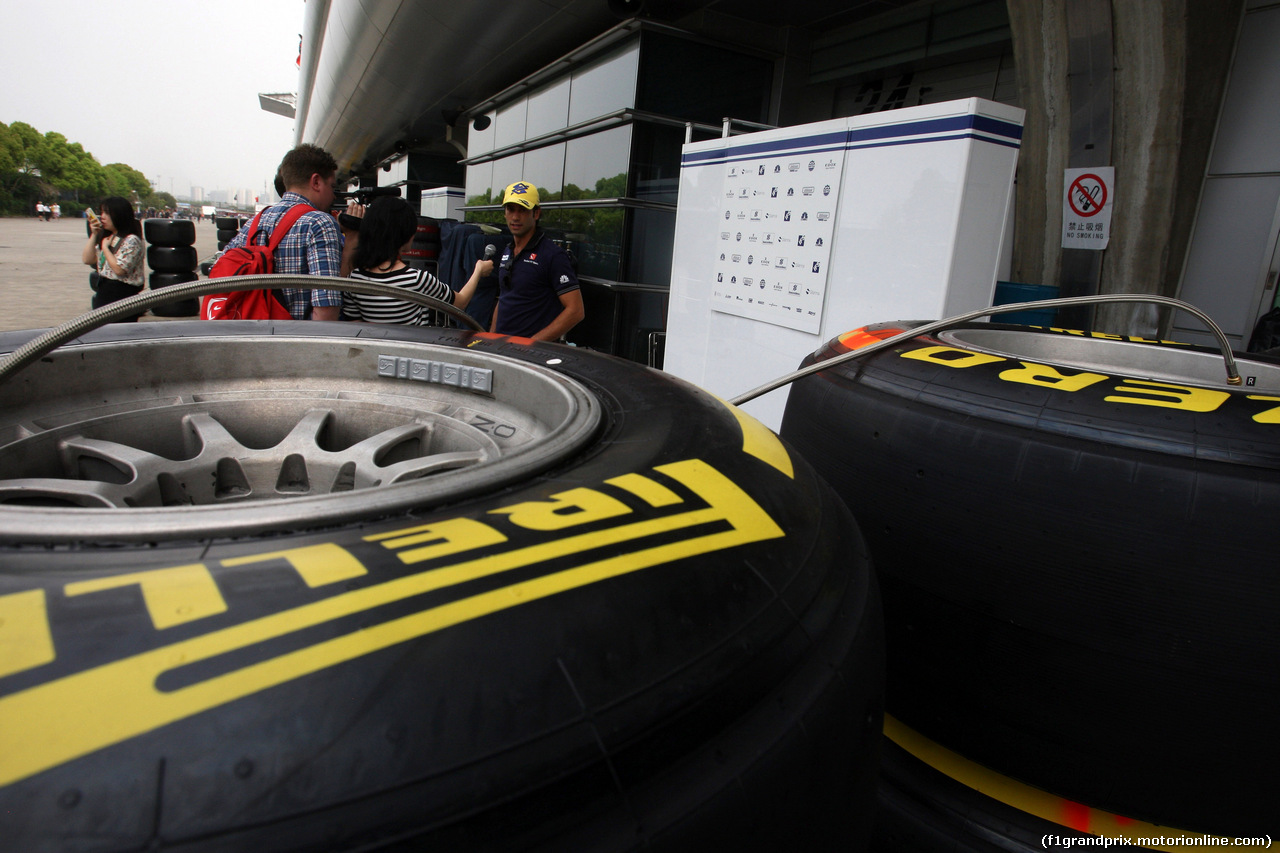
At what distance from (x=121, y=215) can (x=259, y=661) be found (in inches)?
260

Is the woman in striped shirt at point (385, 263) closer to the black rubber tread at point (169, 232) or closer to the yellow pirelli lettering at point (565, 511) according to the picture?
the yellow pirelli lettering at point (565, 511)

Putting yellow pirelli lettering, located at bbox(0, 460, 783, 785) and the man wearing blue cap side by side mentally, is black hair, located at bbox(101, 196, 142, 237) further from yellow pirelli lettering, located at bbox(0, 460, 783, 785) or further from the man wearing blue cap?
yellow pirelli lettering, located at bbox(0, 460, 783, 785)

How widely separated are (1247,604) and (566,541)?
0.95m

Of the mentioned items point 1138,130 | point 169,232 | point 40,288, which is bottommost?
point 40,288

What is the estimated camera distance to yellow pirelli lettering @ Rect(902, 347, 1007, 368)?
1262mm

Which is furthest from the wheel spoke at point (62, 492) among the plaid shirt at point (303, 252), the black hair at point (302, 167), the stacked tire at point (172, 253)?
the stacked tire at point (172, 253)

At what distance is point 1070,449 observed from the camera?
1.02m

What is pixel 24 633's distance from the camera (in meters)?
0.45

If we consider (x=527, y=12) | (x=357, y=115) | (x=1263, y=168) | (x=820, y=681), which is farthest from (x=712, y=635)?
(x=357, y=115)

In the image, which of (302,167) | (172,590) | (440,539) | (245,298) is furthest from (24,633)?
(302,167)

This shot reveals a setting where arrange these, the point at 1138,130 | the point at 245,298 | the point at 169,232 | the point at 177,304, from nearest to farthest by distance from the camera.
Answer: the point at 245,298 < the point at 1138,130 < the point at 169,232 < the point at 177,304

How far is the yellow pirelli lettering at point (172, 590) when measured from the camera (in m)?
0.47

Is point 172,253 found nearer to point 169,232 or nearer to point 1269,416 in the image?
point 169,232

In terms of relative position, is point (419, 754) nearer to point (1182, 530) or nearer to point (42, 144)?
point (1182, 530)
